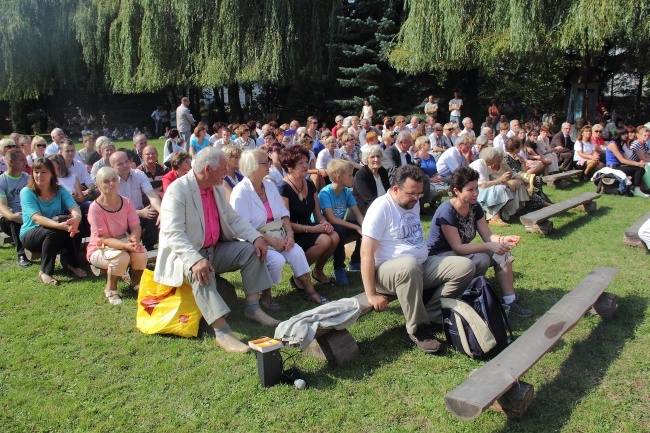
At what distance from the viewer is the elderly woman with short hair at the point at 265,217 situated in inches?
189

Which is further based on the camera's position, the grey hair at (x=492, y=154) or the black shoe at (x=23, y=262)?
the grey hair at (x=492, y=154)

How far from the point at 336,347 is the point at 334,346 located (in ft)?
0.06

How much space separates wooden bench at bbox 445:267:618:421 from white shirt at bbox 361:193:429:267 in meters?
1.07

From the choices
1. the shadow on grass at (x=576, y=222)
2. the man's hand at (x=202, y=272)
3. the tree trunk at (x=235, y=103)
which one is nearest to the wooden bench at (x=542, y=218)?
the shadow on grass at (x=576, y=222)

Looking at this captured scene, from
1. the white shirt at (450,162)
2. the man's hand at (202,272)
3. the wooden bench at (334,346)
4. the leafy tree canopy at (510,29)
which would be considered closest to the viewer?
the wooden bench at (334,346)

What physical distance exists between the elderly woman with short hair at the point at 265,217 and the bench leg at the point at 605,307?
7.31 ft

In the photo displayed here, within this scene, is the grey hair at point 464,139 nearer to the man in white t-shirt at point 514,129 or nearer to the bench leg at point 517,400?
the man in white t-shirt at point 514,129

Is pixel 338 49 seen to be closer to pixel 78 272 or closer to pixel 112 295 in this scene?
pixel 78 272

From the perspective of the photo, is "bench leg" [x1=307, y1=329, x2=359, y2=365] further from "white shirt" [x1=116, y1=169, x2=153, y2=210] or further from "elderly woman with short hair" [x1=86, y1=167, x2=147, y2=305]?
"white shirt" [x1=116, y1=169, x2=153, y2=210]

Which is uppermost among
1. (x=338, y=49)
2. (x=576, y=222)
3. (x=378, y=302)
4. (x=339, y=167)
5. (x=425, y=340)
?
(x=338, y=49)

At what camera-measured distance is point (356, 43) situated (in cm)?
2011

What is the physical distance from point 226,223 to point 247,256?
32cm

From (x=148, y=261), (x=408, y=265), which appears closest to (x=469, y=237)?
(x=408, y=265)

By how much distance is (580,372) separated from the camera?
358cm
